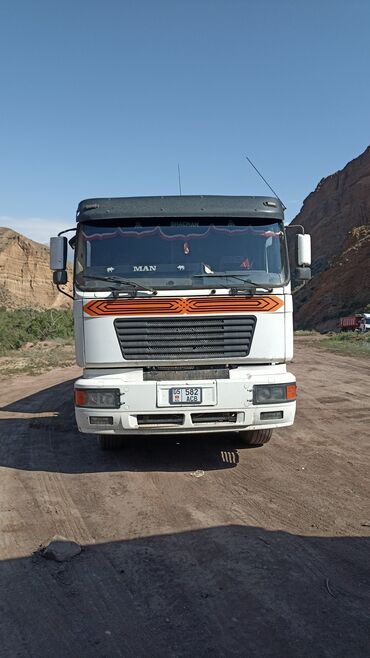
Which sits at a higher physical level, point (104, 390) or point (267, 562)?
point (104, 390)

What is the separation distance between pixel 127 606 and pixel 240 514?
1600 millimetres

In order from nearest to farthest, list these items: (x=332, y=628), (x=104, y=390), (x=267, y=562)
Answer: (x=332, y=628)
(x=267, y=562)
(x=104, y=390)

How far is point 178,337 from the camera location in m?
5.55

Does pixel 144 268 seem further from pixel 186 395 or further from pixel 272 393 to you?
pixel 272 393

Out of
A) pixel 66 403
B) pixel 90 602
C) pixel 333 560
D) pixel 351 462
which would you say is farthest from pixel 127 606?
pixel 66 403

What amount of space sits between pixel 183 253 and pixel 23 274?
192 ft

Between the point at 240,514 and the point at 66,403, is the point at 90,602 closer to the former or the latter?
the point at 240,514

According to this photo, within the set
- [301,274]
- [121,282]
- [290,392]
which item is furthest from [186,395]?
[301,274]

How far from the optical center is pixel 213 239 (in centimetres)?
598

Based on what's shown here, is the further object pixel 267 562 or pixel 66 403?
pixel 66 403

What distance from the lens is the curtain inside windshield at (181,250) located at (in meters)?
5.83

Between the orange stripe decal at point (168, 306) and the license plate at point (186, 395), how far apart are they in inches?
31.1

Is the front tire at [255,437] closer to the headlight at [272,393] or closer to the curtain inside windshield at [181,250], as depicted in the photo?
the headlight at [272,393]

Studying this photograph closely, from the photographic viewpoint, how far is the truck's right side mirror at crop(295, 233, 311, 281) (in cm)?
652
